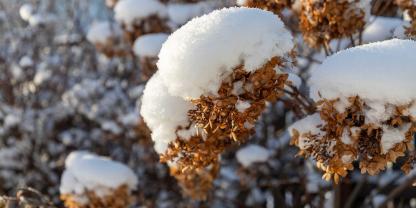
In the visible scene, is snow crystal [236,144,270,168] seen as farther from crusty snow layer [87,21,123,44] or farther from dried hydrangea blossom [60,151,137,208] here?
crusty snow layer [87,21,123,44]

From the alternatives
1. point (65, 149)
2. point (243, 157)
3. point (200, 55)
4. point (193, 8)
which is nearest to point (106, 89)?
point (65, 149)

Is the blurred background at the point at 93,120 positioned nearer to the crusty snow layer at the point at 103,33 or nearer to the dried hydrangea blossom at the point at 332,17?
the crusty snow layer at the point at 103,33

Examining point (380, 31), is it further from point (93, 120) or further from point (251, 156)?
point (93, 120)

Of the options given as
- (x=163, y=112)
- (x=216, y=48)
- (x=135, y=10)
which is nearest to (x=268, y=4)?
(x=163, y=112)

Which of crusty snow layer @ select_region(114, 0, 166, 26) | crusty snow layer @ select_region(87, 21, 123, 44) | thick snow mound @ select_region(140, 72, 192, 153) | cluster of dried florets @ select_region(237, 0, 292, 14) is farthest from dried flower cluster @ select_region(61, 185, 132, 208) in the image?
crusty snow layer @ select_region(87, 21, 123, 44)

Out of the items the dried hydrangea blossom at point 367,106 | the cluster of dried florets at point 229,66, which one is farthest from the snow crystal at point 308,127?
the cluster of dried florets at point 229,66
